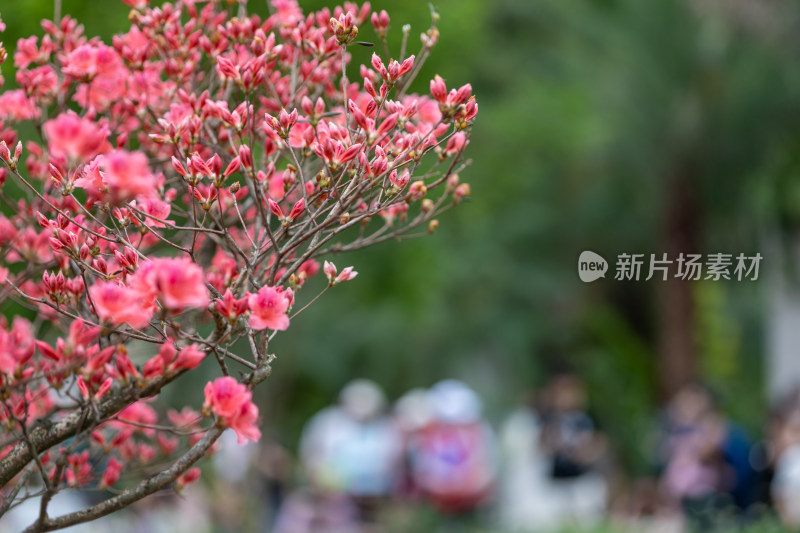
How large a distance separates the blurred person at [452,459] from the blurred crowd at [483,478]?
0.04 feet

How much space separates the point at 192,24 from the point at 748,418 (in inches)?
408

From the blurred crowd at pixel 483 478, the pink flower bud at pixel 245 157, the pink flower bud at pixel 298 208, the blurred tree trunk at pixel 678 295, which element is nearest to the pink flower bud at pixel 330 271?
the pink flower bud at pixel 298 208

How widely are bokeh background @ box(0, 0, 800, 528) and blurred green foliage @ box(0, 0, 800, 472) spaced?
0.03 meters

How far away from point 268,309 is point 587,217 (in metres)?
11.7

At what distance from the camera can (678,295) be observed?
10352mm

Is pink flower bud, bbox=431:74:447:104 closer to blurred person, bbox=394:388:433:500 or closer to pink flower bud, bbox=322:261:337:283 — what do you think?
pink flower bud, bbox=322:261:337:283

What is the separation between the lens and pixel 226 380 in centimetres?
150

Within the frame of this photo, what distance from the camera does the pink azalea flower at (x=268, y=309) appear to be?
1497 millimetres

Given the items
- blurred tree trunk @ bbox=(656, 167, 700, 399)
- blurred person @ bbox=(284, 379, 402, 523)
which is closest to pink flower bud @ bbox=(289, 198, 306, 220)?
blurred person @ bbox=(284, 379, 402, 523)

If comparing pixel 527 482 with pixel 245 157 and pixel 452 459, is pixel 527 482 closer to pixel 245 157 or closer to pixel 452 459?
pixel 452 459

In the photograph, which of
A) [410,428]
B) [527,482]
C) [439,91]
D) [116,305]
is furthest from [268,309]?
[527,482]

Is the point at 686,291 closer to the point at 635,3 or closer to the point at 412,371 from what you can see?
the point at 635,3

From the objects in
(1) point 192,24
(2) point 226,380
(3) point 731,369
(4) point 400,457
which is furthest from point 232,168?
(3) point 731,369

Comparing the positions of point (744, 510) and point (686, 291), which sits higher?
point (686, 291)
